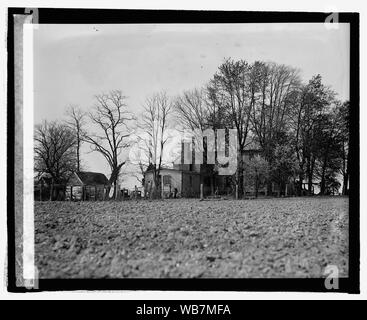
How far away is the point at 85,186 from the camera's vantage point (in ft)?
12.6

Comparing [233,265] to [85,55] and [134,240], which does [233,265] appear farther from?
[85,55]

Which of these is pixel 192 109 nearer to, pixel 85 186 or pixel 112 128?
pixel 112 128

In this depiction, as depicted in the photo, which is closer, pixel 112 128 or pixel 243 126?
pixel 112 128

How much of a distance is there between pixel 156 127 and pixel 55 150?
3.15 feet

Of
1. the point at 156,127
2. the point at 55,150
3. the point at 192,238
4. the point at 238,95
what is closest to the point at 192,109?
the point at 156,127

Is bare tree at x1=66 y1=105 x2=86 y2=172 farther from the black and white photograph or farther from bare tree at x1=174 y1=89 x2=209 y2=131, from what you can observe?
bare tree at x1=174 y1=89 x2=209 y2=131

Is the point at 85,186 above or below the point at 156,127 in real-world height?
below

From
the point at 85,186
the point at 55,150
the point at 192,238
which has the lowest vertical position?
the point at 192,238

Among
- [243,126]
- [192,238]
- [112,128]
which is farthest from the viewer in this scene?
[243,126]

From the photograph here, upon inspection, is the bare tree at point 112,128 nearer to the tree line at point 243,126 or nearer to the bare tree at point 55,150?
the tree line at point 243,126

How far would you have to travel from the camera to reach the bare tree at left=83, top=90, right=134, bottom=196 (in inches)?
148

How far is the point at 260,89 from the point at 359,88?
0.90 meters

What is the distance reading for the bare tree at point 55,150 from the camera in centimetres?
374

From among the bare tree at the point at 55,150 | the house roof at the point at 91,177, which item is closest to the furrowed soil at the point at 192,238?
the house roof at the point at 91,177
